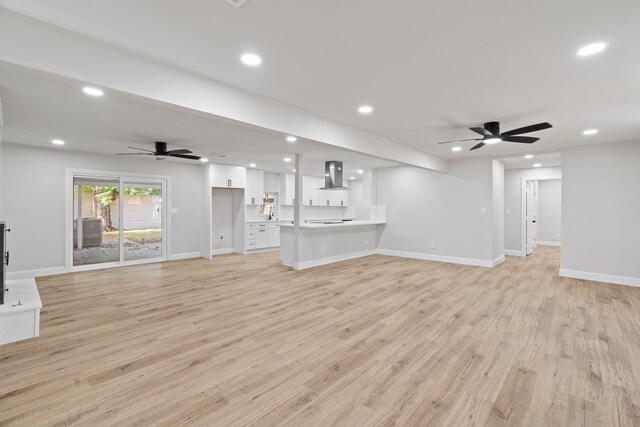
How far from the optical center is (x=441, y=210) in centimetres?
733

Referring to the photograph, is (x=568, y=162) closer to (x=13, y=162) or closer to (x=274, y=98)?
(x=274, y=98)

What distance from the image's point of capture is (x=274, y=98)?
3373mm

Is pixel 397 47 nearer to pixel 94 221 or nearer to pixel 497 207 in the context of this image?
pixel 497 207

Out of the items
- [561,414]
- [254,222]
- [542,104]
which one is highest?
[542,104]

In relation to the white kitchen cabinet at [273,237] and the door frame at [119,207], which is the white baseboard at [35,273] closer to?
the door frame at [119,207]

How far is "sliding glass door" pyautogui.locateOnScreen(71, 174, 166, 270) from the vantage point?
6.37 m

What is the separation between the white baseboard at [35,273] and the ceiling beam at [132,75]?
5496 mm

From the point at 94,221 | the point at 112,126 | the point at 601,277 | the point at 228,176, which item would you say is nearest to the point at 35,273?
the point at 94,221

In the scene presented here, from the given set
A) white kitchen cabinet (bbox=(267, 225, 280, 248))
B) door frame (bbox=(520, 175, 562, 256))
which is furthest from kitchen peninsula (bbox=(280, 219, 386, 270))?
door frame (bbox=(520, 175, 562, 256))

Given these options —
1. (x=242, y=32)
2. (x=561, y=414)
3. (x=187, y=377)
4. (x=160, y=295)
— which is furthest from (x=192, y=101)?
(x=561, y=414)

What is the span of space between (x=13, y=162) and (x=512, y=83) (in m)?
8.02

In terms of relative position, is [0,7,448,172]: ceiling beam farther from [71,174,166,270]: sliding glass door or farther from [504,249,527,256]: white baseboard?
[504,249,527,256]: white baseboard

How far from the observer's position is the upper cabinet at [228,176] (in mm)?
7785

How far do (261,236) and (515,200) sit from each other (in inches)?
286
